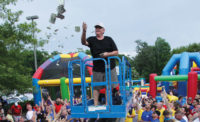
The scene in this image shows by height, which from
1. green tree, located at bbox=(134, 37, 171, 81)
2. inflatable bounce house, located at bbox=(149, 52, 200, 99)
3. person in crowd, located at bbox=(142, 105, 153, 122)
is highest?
green tree, located at bbox=(134, 37, 171, 81)

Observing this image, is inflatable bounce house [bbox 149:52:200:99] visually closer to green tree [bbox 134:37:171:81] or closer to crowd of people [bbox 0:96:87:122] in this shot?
crowd of people [bbox 0:96:87:122]

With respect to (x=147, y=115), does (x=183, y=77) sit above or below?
above

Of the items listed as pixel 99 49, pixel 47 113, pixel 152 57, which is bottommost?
pixel 47 113

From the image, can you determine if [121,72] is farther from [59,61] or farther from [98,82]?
[59,61]

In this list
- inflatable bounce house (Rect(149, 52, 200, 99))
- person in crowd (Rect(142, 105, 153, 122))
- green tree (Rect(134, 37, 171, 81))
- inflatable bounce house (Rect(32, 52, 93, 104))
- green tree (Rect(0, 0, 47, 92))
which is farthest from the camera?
green tree (Rect(134, 37, 171, 81))

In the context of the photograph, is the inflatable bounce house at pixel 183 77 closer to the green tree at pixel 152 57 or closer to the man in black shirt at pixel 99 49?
the man in black shirt at pixel 99 49

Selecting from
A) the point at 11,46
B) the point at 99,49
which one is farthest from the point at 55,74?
the point at 99,49

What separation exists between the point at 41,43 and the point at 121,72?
9.93 m

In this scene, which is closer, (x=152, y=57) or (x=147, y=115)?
(x=147, y=115)

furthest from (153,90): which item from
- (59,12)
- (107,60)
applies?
(59,12)

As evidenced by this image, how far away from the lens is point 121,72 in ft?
16.6

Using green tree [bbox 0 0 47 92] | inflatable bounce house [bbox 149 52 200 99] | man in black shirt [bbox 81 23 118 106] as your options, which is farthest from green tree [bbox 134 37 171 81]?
man in black shirt [bbox 81 23 118 106]

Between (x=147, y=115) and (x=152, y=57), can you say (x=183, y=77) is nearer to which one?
(x=147, y=115)

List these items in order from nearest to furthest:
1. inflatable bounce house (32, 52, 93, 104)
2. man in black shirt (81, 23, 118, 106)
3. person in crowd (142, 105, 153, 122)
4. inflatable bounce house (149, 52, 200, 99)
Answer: man in black shirt (81, 23, 118, 106), person in crowd (142, 105, 153, 122), inflatable bounce house (149, 52, 200, 99), inflatable bounce house (32, 52, 93, 104)
